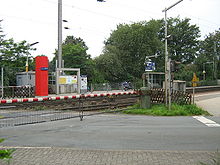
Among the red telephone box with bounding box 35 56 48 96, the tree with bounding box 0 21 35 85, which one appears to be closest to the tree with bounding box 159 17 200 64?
the tree with bounding box 0 21 35 85

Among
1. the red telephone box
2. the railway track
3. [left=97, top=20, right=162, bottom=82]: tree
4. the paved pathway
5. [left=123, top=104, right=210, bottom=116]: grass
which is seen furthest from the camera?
[left=97, top=20, right=162, bottom=82]: tree

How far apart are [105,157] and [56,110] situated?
715 centimetres

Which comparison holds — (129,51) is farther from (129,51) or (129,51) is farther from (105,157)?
(105,157)

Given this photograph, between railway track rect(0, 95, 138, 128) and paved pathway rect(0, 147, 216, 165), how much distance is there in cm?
194

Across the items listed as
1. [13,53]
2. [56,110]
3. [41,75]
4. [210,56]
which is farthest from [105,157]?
[210,56]

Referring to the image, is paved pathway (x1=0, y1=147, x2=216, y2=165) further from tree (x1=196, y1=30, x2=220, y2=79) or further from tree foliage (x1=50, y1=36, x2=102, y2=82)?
tree (x1=196, y1=30, x2=220, y2=79)

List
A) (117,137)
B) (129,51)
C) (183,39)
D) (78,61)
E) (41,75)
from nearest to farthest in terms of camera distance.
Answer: (117,137), (41,75), (78,61), (129,51), (183,39)

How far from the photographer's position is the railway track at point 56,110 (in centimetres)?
946

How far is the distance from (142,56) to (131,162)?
40526 mm

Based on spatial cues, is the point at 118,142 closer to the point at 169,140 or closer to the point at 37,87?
the point at 169,140

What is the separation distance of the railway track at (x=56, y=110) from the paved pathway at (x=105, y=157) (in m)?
1.94

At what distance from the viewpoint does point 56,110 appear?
12.0 meters

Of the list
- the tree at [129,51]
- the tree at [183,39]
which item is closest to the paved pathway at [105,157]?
the tree at [129,51]

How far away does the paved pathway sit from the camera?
5.00m
